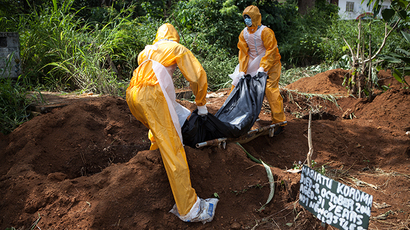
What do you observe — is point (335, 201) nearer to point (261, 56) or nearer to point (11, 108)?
point (261, 56)

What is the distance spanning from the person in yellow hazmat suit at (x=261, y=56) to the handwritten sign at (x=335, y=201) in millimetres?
2129

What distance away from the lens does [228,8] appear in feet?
26.5

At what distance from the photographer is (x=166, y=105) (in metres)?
2.52

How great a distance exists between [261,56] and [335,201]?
2.85 metres

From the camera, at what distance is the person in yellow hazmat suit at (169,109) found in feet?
7.88

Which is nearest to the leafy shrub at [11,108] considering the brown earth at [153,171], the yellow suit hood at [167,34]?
the brown earth at [153,171]

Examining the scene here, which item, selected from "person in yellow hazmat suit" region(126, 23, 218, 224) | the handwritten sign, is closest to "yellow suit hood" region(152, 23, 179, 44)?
"person in yellow hazmat suit" region(126, 23, 218, 224)

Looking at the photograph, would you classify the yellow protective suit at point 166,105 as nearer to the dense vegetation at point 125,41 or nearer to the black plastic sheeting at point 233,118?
the black plastic sheeting at point 233,118

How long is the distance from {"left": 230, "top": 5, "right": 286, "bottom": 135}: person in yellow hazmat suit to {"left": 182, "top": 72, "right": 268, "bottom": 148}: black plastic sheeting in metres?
0.31

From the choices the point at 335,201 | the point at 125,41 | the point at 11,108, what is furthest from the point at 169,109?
the point at 125,41

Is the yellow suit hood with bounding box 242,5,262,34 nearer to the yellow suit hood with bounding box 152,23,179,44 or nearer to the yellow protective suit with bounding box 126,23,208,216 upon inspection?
the yellow suit hood with bounding box 152,23,179,44

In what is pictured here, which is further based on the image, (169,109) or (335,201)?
(169,109)

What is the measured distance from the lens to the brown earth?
243 cm

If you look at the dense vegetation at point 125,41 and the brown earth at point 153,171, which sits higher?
the dense vegetation at point 125,41
